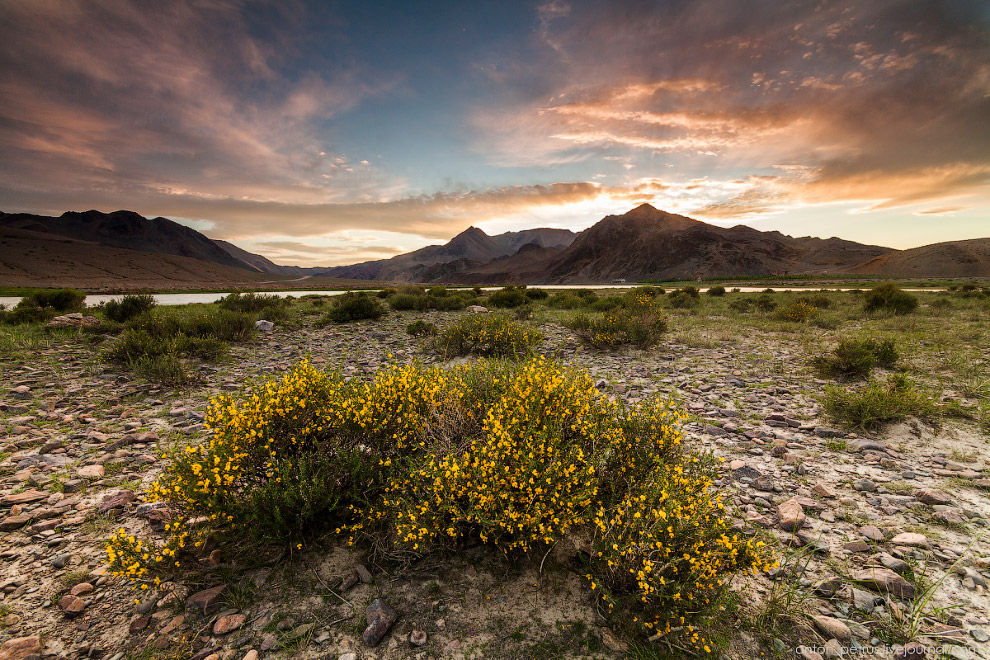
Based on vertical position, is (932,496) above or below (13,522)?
below

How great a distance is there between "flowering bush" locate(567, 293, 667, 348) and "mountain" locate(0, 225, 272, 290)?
147 metres

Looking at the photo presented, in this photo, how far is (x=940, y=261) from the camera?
12288cm

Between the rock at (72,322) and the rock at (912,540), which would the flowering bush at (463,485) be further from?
the rock at (72,322)

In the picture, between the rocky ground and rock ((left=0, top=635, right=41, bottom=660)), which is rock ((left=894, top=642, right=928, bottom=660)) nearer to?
the rocky ground

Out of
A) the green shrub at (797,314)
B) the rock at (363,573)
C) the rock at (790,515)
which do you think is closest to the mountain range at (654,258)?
the green shrub at (797,314)

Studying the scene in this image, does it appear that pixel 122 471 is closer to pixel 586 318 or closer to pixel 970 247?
Answer: pixel 586 318

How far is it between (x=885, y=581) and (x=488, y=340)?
959cm

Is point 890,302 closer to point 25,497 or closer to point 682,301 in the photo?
point 682,301

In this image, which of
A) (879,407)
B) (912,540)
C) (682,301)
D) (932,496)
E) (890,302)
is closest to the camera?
(912,540)

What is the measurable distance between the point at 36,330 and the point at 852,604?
2069cm

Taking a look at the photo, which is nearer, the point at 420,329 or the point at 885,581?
the point at 885,581

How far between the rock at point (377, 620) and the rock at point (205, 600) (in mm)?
1329

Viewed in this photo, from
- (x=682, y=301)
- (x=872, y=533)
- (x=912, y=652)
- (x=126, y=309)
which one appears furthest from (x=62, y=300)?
(x=682, y=301)

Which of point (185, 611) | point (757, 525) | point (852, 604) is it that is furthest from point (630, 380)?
point (185, 611)
